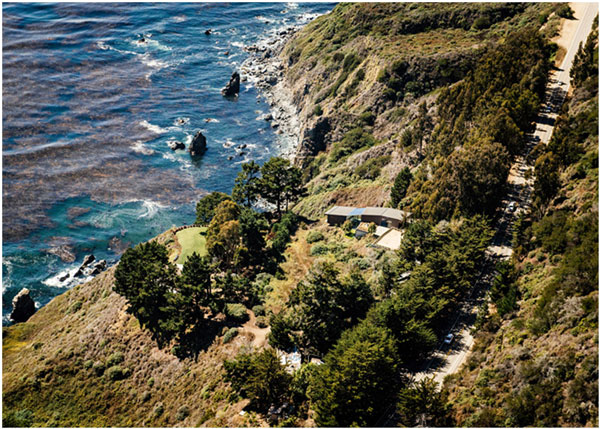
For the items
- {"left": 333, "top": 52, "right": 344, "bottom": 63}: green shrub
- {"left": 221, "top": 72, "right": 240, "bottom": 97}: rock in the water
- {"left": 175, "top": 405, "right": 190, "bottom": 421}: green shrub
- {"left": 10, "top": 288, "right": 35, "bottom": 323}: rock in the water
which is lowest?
{"left": 10, "top": 288, "right": 35, "bottom": 323}: rock in the water

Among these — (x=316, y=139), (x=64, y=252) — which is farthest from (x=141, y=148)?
(x=316, y=139)

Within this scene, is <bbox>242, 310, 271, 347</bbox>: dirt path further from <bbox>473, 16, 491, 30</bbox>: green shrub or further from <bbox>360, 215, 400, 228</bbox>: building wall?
<bbox>473, 16, 491, 30</bbox>: green shrub

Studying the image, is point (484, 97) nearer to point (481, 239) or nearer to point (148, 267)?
point (481, 239)

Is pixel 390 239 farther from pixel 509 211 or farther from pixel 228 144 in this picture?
pixel 228 144

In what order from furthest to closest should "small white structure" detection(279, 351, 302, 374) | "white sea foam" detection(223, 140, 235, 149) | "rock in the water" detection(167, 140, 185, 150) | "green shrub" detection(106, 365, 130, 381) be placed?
"white sea foam" detection(223, 140, 235, 149) → "rock in the water" detection(167, 140, 185, 150) → "green shrub" detection(106, 365, 130, 381) → "small white structure" detection(279, 351, 302, 374)

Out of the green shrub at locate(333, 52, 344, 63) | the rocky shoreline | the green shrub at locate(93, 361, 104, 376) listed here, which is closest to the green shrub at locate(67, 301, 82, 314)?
the green shrub at locate(93, 361, 104, 376)

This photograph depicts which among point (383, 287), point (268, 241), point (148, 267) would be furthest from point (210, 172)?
point (383, 287)
